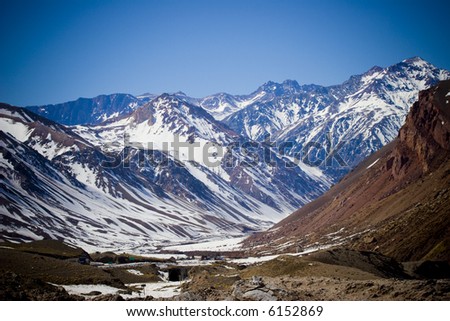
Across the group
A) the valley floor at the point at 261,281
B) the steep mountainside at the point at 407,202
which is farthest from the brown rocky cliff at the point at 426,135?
the valley floor at the point at 261,281

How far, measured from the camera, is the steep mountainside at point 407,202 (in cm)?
7769

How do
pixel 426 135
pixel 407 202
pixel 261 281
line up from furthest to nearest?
pixel 426 135, pixel 407 202, pixel 261 281

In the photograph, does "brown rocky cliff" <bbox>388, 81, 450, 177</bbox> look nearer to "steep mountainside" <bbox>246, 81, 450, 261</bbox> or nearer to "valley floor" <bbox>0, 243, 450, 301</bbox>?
"steep mountainside" <bbox>246, 81, 450, 261</bbox>

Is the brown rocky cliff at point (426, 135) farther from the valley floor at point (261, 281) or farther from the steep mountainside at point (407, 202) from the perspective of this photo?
the valley floor at point (261, 281)

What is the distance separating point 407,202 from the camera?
114 meters

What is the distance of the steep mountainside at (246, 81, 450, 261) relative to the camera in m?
77.7

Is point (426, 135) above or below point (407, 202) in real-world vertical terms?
above

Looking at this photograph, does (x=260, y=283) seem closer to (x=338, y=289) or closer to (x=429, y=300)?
(x=338, y=289)

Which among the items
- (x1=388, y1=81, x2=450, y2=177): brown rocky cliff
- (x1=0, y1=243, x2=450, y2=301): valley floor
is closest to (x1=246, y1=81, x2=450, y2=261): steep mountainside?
(x1=388, y1=81, x2=450, y2=177): brown rocky cliff

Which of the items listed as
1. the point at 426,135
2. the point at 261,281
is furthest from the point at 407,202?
the point at 261,281

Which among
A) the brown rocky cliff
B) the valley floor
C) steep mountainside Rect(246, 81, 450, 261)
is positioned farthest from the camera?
the brown rocky cliff

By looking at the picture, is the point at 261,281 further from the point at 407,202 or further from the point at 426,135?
the point at 426,135

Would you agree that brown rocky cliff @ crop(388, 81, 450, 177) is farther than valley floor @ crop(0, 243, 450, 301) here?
Yes

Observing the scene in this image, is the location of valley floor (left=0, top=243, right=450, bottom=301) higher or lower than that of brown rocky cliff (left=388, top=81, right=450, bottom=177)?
lower
